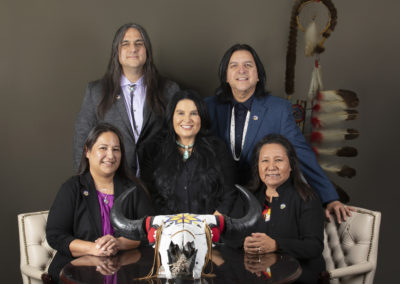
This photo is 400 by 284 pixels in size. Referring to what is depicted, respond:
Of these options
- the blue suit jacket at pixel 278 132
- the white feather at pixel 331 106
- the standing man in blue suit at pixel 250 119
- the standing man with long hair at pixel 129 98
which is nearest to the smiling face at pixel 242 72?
the standing man in blue suit at pixel 250 119

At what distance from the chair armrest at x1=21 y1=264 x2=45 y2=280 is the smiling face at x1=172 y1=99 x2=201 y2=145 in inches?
46.9

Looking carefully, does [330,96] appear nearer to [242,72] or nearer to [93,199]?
[242,72]

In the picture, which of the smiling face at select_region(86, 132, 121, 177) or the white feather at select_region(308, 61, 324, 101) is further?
the white feather at select_region(308, 61, 324, 101)

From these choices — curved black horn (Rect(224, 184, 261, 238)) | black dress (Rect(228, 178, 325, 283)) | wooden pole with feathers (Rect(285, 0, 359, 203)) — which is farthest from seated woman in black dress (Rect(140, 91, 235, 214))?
wooden pole with feathers (Rect(285, 0, 359, 203))

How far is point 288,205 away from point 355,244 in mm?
656

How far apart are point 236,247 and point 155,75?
5.02 ft

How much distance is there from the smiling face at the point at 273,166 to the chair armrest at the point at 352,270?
1.99ft

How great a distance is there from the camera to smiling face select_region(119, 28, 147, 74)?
3.81 meters

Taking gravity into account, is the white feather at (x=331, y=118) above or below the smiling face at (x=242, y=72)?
below

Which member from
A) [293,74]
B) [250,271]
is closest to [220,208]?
[250,271]

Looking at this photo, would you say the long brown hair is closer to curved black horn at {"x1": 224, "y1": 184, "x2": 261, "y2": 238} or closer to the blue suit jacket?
the blue suit jacket

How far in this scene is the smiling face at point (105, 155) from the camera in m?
3.17

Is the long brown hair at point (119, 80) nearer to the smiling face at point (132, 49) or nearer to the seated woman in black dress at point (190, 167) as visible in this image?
the smiling face at point (132, 49)

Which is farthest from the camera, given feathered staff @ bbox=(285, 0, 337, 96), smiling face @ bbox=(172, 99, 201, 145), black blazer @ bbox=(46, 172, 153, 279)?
feathered staff @ bbox=(285, 0, 337, 96)
